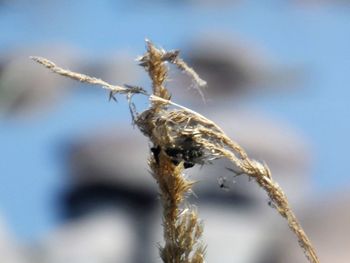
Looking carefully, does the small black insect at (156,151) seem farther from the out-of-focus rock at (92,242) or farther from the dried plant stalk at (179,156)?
the out-of-focus rock at (92,242)

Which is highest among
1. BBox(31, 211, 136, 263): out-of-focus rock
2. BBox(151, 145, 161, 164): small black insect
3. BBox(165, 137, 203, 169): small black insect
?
BBox(31, 211, 136, 263): out-of-focus rock

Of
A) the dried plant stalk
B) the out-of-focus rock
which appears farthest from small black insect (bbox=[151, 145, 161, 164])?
the out-of-focus rock

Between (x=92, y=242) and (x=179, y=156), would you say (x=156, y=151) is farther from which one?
(x=92, y=242)

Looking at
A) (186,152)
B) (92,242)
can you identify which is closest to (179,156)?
(186,152)

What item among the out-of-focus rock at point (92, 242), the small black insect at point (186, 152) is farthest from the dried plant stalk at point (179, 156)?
the out-of-focus rock at point (92, 242)

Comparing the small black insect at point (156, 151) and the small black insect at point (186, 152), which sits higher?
the small black insect at point (186, 152)

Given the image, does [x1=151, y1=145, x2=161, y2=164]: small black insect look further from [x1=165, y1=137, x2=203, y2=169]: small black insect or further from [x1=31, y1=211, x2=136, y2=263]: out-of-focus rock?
[x1=31, y1=211, x2=136, y2=263]: out-of-focus rock

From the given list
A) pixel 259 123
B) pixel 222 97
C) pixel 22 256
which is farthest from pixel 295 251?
pixel 222 97

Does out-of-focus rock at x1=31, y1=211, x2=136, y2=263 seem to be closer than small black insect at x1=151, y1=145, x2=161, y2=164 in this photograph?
No

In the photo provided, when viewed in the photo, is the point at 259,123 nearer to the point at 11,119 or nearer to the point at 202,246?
the point at 11,119

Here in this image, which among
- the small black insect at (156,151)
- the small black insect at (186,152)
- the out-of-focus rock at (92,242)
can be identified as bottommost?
the small black insect at (156,151)
